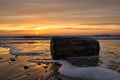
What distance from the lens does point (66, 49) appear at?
58.8 feet

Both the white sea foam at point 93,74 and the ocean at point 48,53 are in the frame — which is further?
the ocean at point 48,53

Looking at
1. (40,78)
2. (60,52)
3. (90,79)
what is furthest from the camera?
(60,52)

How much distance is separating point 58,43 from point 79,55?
2.00 m

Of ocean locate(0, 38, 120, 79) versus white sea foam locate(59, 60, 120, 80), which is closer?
white sea foam locate(59, 60, 120, 80)

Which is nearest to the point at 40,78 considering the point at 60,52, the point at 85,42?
the point at 60,52

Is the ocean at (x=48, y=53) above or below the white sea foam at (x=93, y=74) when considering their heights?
below

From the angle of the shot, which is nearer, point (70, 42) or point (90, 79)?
point (90, 79)

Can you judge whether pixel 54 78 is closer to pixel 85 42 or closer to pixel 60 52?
pixel 60 52

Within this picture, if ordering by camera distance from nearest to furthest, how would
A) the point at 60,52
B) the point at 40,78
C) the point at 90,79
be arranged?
the point at 90,79 → the point at 40,78 → the point at 60,52

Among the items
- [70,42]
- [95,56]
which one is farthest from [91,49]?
[70,42]

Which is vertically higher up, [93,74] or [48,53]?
[93,74]

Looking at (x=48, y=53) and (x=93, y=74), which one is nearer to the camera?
(x=93, y=74)

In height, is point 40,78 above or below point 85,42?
below

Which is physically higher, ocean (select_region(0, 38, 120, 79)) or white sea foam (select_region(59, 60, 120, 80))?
white sea foam (select_region(59, 60, 120, 80))
